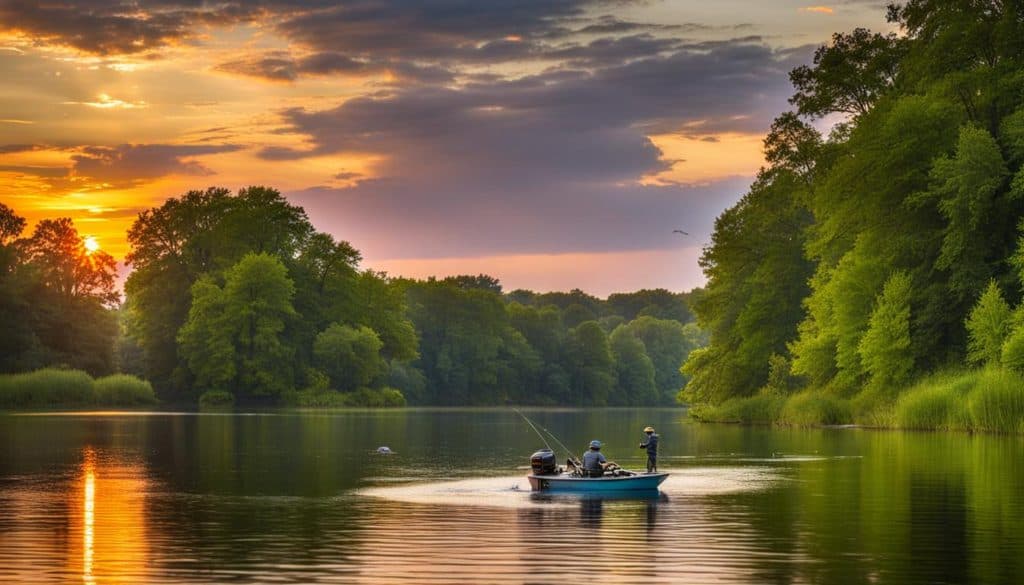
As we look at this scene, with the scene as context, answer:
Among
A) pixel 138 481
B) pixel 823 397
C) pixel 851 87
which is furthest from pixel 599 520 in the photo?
pixel 851 87

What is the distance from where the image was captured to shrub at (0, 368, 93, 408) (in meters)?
125

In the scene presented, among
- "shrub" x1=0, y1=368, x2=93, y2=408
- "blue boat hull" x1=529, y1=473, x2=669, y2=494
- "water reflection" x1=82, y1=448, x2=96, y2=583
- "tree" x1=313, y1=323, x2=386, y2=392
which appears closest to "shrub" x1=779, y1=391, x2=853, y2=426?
"water reflection" x1=82, y1=448, x2=96, y2=583

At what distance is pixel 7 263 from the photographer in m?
148

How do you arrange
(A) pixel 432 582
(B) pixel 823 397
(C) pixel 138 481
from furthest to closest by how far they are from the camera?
(B) pixel 823 397 → (C) pixel 138 481 → (A) pixel 432 582

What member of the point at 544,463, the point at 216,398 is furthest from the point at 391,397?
the point at 544,463

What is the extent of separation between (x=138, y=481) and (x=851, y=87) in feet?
197

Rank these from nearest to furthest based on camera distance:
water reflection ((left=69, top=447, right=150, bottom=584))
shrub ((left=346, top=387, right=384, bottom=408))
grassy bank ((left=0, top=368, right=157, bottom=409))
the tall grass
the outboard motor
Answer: water reflection ((left=69, top=447, right=150, bottom=584)) → the outboard motor → grassy bank ((left=0, top=368, right=157, bottom=409)) → the tall grass → shrub ((left=346, top=387, right=384, bottom=408))

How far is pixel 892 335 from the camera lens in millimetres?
79812

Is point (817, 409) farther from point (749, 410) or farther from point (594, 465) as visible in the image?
point (594, 465)

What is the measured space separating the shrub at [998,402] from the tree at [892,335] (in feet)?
29.9

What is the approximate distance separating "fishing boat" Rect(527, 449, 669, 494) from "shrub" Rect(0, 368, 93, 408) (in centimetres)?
9295

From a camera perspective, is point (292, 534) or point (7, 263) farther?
point (7, 263)

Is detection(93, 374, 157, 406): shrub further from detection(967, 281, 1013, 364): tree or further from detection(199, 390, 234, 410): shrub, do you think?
detection(967, 281, 1013, 364): tree

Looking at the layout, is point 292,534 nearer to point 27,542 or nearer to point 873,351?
point 27,542
